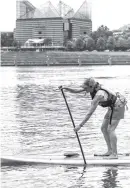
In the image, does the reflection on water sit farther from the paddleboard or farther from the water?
the paddleboard

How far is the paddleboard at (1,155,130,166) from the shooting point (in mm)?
13320

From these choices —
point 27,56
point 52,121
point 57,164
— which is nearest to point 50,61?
point 27,56

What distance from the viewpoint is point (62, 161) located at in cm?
1354

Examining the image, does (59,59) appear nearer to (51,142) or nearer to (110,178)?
(51,142)

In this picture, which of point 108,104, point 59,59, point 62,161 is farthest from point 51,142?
point 59,59

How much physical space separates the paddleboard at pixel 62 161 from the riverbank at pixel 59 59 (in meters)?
138

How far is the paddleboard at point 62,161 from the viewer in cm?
1332

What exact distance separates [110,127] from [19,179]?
2.24m

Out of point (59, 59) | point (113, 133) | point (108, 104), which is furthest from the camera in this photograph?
point (59, 59)

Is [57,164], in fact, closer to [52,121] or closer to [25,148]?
[25,148]

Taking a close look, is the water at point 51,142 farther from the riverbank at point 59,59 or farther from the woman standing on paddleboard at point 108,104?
the riverbank at point 59,59

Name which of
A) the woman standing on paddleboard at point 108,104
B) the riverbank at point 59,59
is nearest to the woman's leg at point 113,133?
the woman standing on paddleboard at point 108,104

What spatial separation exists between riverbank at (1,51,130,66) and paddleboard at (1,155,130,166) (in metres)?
138

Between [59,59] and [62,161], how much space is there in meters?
146
